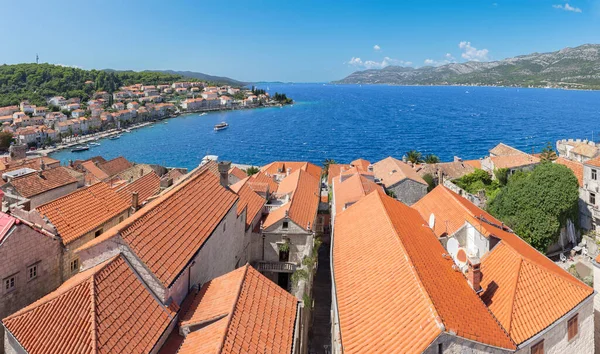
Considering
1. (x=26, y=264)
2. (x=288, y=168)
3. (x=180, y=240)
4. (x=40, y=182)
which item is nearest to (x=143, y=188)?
(x=40, y=182)

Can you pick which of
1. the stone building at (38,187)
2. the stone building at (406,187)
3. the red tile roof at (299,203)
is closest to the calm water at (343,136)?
the stone building at (406,187)

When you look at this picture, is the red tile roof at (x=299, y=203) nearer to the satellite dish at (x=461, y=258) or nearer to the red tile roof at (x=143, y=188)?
the red tile roof at (x=143, y=188)

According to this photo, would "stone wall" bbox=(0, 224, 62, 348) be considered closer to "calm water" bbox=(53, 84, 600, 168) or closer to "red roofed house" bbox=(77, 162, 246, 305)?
"red roofed house" bbox=(77, 162, 246, 305)

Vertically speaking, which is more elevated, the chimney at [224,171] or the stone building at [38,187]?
the chimney at [224,171]

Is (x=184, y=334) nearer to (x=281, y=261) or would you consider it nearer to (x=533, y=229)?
(x=281, y=261)

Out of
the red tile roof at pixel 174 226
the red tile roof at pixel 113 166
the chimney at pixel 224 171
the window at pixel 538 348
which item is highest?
the chimney at pixel 224 171

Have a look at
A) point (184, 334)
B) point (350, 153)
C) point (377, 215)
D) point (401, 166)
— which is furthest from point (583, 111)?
point (184, 334)

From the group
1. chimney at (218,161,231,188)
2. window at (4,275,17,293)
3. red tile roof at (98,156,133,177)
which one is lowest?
red tile roof at (98,156,133,177)

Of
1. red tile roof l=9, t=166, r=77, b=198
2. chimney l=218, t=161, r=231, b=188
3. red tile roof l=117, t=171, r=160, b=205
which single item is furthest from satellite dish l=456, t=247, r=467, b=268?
red tile roof l=9, t=166, r=77, b=198
